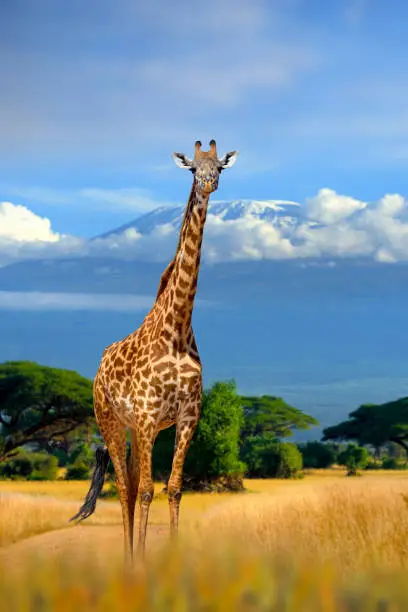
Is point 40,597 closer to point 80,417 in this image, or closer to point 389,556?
point 389,556

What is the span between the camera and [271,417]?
65125mm

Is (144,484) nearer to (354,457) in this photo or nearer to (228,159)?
(228,159)

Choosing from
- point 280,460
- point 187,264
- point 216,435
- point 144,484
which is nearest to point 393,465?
point 280,460

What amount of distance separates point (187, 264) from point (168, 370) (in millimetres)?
1310

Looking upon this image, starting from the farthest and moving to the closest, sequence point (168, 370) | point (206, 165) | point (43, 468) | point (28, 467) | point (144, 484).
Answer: point (28, 467) < point (43, 468) < point (168, 370) < point (144, 484) < point (206, 165)

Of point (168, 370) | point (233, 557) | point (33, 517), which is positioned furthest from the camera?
point (33, 517)

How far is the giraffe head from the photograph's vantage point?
10055mm

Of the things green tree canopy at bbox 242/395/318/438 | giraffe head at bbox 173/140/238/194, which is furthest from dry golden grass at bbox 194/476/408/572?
green tree canopy at bbox 242/395/318/438

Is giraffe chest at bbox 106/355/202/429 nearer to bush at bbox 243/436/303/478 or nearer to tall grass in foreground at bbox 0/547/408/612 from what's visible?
tall grass in foreground at bbox 0/547/408/612

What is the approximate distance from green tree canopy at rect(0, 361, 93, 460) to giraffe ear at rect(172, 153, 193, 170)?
120 ft

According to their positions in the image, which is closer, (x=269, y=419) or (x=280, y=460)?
(x=280, y=460)

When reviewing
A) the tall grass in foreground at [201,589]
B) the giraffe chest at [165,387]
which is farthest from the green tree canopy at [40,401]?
the tall grass in foreground at [201,589]

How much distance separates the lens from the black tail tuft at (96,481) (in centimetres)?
1306

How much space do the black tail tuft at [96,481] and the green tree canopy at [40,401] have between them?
32.8 m
